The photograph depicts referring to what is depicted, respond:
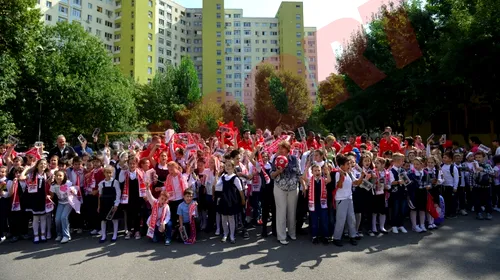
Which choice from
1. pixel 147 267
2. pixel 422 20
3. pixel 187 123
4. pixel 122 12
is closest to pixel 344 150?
pixel 147 267

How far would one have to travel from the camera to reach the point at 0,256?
5973mm

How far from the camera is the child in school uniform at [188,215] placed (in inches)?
263

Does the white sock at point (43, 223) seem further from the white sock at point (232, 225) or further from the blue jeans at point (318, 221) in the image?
the blue jeans at point (318, 221)

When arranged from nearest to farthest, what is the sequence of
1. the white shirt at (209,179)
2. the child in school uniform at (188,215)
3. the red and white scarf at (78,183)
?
1. the child in school uniform at (188,215)
2. the red and white scarf at (78,183)
3. the white shirt at (209,179)

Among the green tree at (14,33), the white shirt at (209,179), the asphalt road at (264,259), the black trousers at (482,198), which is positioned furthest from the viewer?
the green tree at (14,33)

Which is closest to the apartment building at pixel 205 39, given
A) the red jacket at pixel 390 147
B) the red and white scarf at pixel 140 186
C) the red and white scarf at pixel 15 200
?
the red jacket at pixel 390 147

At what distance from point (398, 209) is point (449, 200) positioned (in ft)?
7.44

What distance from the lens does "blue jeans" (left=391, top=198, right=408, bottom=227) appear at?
716 cm

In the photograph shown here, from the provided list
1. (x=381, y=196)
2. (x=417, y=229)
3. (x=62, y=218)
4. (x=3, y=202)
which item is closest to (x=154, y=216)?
(x=62, y=218)

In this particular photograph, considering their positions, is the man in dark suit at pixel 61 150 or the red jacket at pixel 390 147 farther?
the red jacket at pixel 390 147

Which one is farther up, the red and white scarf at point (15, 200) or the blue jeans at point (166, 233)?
the red and white scarf at point (15, 200)

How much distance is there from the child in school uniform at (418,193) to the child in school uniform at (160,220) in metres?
5.15

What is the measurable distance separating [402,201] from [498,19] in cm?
1096

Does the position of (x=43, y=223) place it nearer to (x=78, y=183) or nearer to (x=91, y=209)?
(x=91, y=209)
